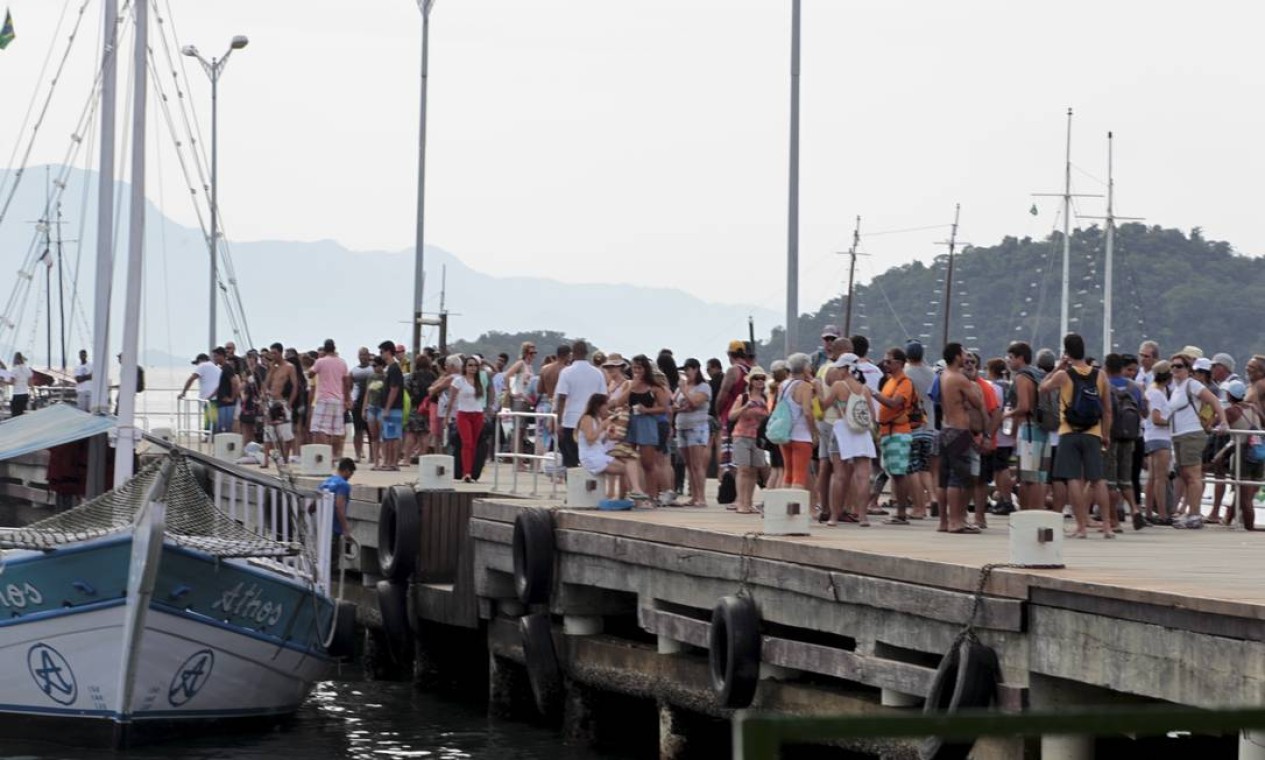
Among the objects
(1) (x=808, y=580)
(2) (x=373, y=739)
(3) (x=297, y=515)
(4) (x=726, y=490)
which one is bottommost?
(2) (x=373, y=739)

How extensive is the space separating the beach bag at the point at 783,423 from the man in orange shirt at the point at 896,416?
2.39 ft

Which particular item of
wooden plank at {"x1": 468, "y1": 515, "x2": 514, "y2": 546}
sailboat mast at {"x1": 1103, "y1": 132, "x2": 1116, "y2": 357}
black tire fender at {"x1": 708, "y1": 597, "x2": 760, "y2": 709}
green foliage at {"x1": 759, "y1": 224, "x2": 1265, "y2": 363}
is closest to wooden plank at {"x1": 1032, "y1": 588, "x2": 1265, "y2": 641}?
black tire fender at {"x1": 708, "y1": 597, "x2": 760, "y2": 709}

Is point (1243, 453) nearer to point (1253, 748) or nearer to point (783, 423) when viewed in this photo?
point (783, 423)

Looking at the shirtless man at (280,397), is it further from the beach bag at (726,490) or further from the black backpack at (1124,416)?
the black backpack at (1124,416)

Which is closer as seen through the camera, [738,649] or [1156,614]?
[1156,614]

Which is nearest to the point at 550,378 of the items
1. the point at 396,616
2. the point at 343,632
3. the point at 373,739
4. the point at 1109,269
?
the point at 396,616

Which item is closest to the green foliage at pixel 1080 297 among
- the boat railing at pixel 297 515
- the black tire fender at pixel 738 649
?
the boat railing at pixel 297 515

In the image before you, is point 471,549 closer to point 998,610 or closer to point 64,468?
point 64,468

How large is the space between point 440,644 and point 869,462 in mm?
6391

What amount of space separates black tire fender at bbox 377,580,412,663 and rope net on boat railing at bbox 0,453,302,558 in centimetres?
363

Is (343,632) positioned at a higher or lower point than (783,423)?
lower

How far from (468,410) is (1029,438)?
891 cm

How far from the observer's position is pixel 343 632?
18.6 meters

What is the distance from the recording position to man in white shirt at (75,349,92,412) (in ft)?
85.9
